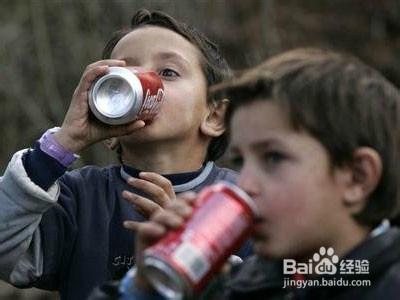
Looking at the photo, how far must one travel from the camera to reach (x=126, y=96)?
2445mm

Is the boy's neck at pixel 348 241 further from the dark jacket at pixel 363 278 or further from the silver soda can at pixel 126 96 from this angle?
the silver soda can at pixel 126 96

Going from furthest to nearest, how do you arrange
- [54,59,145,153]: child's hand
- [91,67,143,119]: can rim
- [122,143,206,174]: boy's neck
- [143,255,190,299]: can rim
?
1. [122,143,206,174]: boy's neck
2. [54,59,145,153]: child's hand
3. [91,67,143,119]: can rim
4. [143,255,190,299]: can rim

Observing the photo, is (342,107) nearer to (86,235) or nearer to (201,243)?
(201,243)

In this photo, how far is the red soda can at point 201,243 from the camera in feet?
5.70

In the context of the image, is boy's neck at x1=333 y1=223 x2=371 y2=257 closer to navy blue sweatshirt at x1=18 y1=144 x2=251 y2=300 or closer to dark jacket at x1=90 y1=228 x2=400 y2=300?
dark jacket at x1=90 y1=228 x2=400 y2=300

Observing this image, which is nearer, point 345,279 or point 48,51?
point 345,279

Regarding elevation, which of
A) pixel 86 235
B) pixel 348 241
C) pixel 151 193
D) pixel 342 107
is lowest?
pixel 86 235

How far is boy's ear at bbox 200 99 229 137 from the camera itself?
2781mm

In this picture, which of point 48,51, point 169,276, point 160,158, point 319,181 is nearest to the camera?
point 169,276

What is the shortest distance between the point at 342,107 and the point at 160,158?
87 cm

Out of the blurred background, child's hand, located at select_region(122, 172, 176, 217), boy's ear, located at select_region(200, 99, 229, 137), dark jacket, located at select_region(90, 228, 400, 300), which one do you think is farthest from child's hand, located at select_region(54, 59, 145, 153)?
the blurred background

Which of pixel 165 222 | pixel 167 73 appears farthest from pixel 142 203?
pixel 165 222

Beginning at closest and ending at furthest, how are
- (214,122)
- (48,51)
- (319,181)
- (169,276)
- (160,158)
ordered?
(169,276), (319,181), (160,158), (214,122), (48,51)

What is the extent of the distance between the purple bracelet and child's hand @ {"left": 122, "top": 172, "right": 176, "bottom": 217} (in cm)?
14
